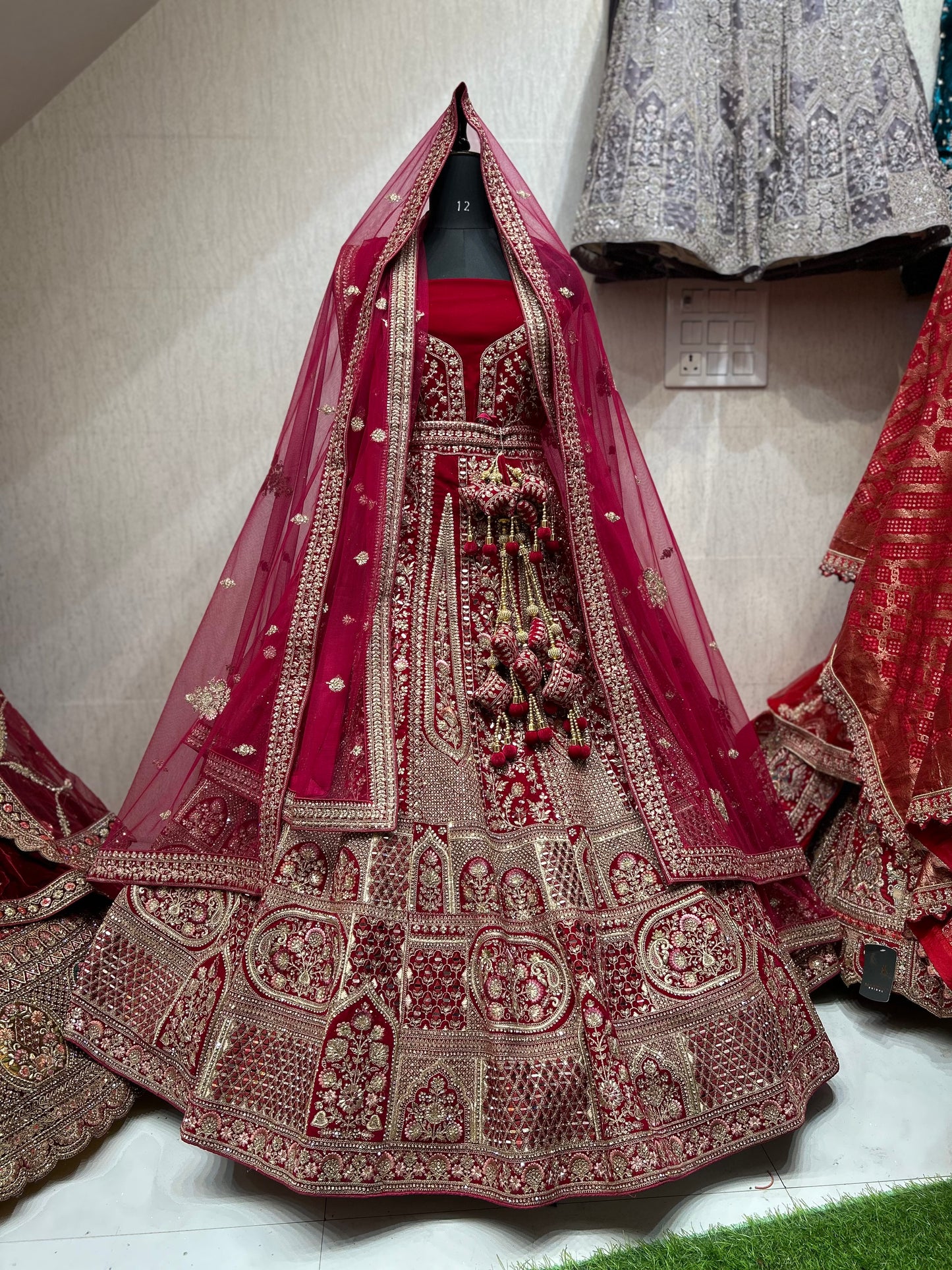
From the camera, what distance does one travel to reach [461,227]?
5.71 ft

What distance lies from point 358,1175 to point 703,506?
1.61 metres

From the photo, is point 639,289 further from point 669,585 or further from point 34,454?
point 34,454

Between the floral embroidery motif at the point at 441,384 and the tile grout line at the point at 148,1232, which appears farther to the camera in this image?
the floral embroidery motif at the point at 441,384

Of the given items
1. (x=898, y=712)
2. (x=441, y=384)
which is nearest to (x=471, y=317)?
(x=441, y=384)

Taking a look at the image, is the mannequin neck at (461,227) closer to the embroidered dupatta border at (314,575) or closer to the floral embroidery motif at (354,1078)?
the embroidered dupatta border at (314,575)

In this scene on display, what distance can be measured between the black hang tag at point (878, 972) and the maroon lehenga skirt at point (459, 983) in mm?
246

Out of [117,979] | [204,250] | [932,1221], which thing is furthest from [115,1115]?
[204,250]

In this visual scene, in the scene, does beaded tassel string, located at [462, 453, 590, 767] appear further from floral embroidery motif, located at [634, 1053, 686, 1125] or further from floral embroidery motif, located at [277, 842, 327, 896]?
floral embroidery motif, located at [634, 1053, 686, 1125]

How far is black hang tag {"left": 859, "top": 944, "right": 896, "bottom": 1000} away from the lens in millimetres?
1736

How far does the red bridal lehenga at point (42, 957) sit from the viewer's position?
1420 millimetres

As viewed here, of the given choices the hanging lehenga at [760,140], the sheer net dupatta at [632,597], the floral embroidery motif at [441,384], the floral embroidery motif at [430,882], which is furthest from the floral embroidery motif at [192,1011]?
A: the hanging lehenga at [760,140]

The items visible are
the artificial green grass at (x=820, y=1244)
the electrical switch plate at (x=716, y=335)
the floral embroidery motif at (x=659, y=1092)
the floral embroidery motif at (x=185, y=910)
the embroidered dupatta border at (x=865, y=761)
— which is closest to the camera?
the artificial green grass at (x=820, y=1244)

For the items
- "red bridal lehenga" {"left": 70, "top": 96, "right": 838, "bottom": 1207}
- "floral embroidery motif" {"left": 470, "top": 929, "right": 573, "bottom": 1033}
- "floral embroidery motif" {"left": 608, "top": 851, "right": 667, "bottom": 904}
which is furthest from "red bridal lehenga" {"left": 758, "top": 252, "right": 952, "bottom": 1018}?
"floral embroidery motif" {"left": 470, "top": 929, "right": 573, "bottom": 1033}

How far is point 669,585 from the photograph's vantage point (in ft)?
5.74
